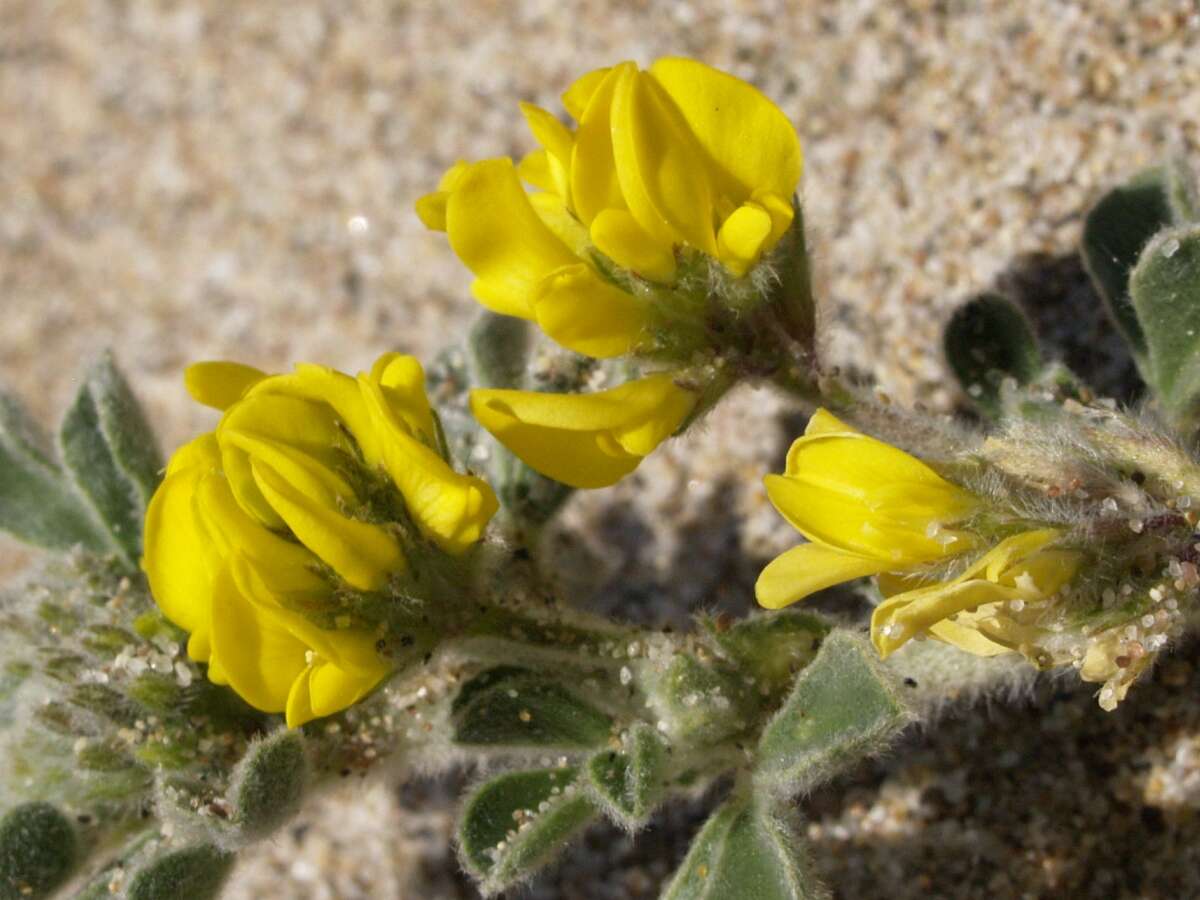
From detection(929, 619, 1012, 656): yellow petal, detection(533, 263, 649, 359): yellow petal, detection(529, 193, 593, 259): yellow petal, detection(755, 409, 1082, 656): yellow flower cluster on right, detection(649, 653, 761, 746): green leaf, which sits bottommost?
detection(649, 653, 761, 746): green leaf

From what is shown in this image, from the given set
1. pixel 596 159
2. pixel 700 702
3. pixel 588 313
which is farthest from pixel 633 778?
pixel 596 159

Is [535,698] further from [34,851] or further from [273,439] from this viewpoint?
[34,851]

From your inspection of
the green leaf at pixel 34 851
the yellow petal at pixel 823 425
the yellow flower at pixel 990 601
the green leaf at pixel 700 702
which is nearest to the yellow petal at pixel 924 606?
the yellow flower at pixel 990 601

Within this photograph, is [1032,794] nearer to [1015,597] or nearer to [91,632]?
[1015,597]

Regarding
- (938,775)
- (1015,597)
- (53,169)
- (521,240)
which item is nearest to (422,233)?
(53,169)

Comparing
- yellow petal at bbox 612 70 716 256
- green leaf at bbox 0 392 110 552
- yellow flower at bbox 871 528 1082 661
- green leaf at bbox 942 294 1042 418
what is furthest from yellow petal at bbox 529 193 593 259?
green leaf at bbox 0 392 110 552

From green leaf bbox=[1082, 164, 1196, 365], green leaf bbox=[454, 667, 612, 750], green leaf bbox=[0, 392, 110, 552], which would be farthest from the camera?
green leaf bbox=[0, 392, 110, 552]

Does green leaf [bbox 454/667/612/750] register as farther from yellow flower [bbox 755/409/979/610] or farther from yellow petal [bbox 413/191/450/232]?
yellow petal [bbox 413/191/450/232]
